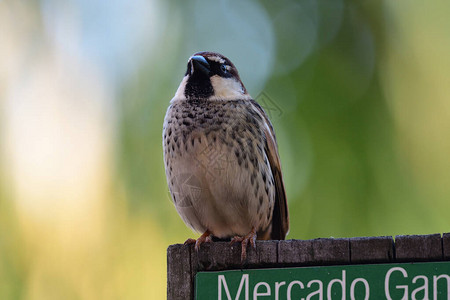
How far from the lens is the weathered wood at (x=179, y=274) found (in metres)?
2.45

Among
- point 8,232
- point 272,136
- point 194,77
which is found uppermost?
point 194,77

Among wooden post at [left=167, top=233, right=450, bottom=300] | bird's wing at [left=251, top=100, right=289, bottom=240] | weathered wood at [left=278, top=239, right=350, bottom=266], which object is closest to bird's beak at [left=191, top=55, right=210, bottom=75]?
bird's wing at [left=251, top=100, right=289, bottom=240]

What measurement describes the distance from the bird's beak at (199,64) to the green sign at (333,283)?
1.47 meters

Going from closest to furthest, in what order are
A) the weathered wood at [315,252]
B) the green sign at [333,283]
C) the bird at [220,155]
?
1. the green sign at [333,283]
2. the weathered wood at [315,252]
3. the bird at [220,155]

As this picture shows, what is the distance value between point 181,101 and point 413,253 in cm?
168

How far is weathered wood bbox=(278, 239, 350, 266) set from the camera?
2.38 meters

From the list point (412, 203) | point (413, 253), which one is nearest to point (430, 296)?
point (413, 253)

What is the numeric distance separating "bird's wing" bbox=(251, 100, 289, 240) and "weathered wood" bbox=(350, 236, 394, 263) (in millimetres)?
1306

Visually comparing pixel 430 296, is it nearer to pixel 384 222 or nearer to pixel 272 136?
pixel 272 136

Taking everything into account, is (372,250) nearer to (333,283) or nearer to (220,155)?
(333,283)

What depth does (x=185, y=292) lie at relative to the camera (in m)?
2.45

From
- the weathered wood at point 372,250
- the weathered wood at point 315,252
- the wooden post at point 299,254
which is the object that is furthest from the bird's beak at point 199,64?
the weathered wood at point 372,250

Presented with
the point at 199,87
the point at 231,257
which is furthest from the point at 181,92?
the point at 231,257

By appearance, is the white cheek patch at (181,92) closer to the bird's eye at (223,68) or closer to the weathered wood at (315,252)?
the bird's eye at (223,68)
